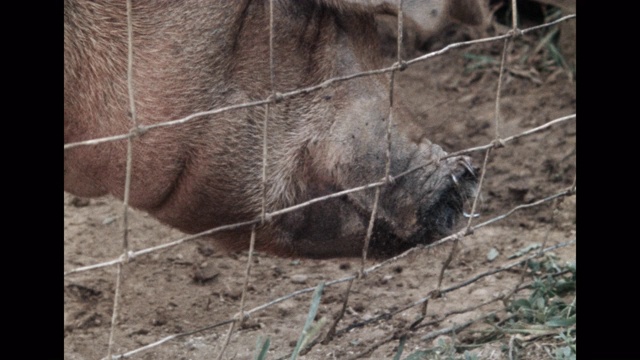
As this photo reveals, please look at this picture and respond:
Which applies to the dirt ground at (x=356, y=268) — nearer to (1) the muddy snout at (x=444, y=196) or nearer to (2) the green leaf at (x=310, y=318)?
(1) the muddy snout at (x=444, y=196)

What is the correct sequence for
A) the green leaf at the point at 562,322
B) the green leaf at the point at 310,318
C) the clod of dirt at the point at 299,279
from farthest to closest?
the clod of dirt at the point at 299,279 < the green leaf at the point at 562,322 < the green leaf at the point at 310,318

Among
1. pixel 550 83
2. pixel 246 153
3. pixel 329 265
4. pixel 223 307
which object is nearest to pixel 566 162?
pixel 550 83

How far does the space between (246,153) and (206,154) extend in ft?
0.30

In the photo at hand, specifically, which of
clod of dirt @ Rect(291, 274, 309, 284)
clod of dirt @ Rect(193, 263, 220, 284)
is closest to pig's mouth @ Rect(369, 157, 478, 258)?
clod of dirt @ Rect(291, 274, 309, 284)

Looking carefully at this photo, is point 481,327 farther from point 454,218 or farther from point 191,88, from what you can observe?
point 191,88

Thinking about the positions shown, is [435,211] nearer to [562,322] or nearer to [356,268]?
[562,322]

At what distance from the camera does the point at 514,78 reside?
439 cm

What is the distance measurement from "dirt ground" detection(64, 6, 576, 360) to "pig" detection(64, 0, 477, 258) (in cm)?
22

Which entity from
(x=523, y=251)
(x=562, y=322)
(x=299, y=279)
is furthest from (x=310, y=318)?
(x=523, y=251)

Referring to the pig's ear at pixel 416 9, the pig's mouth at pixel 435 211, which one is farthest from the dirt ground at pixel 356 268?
the pig's ear at pixel 416 9

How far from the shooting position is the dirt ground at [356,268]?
277 cm

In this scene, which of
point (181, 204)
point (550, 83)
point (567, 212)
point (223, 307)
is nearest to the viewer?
point (181, 204)

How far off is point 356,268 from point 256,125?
1.16m

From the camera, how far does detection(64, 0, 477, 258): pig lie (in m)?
2.12
